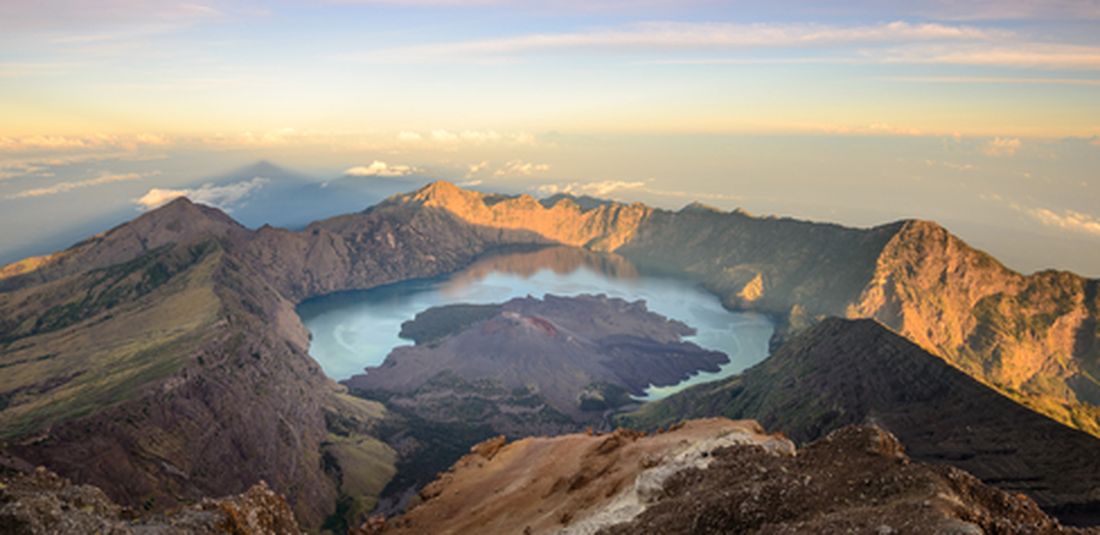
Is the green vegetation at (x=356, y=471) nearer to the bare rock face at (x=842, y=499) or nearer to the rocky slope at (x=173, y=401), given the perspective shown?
the rocky slope at (x=173, y=401)

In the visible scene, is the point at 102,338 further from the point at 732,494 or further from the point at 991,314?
the point at 991,314

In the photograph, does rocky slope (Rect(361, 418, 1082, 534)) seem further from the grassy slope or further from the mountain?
the grassy slope

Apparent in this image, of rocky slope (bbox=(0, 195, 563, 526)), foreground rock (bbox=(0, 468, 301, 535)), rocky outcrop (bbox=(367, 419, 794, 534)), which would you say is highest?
foreground rock (bbox=(0, 468, 301, 535))

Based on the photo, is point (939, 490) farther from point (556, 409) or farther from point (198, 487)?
point (556, 409)

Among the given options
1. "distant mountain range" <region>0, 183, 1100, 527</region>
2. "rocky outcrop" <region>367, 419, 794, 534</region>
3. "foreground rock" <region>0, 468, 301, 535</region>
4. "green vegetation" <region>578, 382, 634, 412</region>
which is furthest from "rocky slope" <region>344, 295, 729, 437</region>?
"foreground rock" <region>0, 468, 301, 535</region>

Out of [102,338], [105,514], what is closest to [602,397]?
[102,338]

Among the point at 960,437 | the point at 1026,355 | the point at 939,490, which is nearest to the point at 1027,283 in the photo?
the point at 1026,355

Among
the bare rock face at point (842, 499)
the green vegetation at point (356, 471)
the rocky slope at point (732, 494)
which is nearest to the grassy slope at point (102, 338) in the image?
the green vegetation at point (356, 471)
